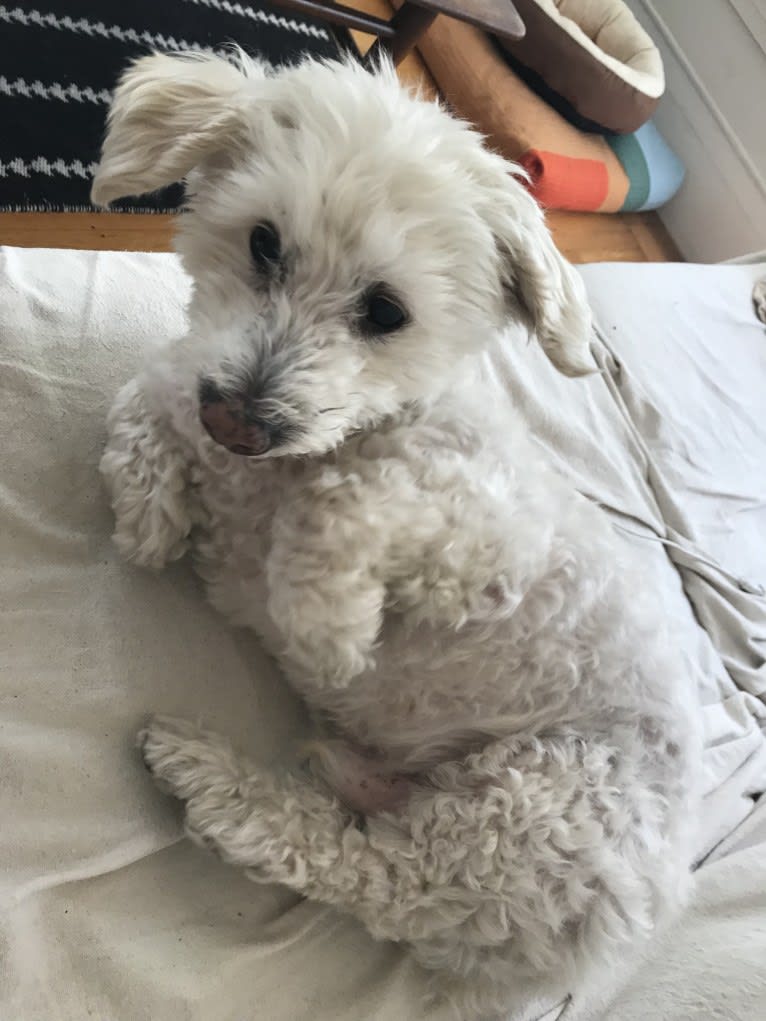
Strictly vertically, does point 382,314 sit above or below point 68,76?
above

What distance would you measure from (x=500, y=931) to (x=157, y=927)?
472 millimetres

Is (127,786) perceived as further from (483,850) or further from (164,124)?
(164,124)

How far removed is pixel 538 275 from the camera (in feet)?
3.89

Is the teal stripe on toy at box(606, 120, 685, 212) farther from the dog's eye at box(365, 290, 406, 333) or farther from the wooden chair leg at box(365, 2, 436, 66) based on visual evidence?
the dog's eye at box(365, 290, 406, 333)

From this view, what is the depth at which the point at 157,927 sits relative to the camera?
111 centimetres

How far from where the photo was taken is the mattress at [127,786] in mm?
1046

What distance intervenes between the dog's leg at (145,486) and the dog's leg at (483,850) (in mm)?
263

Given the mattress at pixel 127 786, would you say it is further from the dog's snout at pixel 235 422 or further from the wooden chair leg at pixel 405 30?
the wooden chair leg at pixel 405 30

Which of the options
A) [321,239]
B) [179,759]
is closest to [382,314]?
[321,239]

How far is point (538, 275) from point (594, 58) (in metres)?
2.71

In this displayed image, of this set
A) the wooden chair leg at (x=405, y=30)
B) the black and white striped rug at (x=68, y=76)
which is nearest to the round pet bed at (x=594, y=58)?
the wooden chair leg at (x=405, y=30)

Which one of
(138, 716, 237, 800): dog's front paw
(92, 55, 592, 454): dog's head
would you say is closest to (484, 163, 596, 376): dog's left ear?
(92, 55, 592, 454): dog's head

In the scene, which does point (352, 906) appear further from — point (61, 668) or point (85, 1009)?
point (61, 668)

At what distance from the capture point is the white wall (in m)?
3.92
